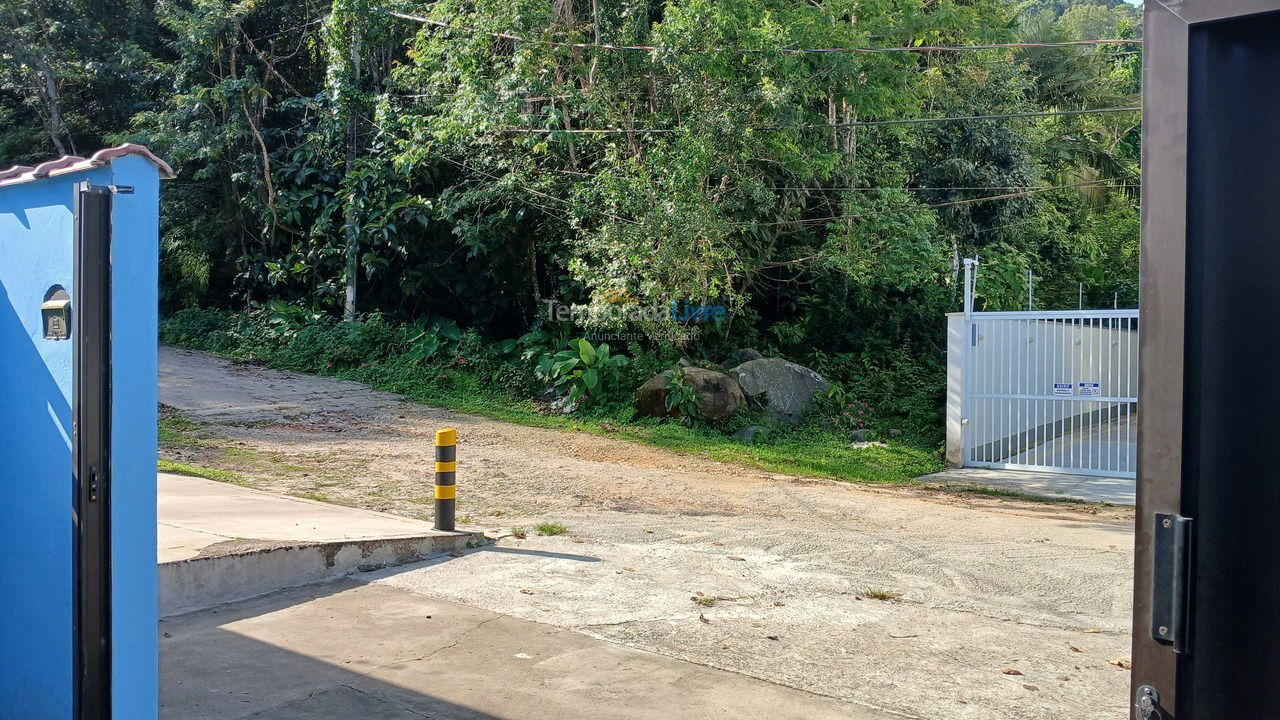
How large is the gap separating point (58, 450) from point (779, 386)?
15.3 metres

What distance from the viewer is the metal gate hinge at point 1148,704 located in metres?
1.89

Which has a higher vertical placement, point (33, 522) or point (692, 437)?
point (33, 522)

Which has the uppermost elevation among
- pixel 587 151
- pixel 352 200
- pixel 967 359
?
pixel 587 151

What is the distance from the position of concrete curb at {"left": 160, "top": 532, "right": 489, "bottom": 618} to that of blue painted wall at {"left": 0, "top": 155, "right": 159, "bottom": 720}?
7.97 feet

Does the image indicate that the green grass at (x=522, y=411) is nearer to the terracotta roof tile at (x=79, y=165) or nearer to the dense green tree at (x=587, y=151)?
the dense green tree at (x=587, y=151)

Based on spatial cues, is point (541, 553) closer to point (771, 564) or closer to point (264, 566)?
point (771, 564)

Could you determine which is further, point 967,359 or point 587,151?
point 587,151

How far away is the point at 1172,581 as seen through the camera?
189cm

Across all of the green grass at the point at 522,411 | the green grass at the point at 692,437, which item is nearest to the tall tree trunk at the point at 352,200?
the green grass at the point at 522,411

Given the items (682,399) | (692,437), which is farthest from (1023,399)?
(682,399)

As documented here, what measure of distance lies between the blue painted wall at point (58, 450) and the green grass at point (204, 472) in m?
7.21

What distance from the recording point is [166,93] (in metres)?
24.2

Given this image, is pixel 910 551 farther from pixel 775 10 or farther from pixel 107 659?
pixel 775 10

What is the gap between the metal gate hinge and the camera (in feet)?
6.21
